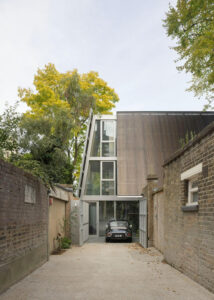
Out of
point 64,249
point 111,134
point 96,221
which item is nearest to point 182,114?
point 111,134

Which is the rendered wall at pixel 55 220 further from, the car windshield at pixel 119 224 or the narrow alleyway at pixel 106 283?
the car windshield at pixel 119 224

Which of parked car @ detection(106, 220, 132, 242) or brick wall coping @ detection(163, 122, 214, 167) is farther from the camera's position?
parked car @ detection(106, 220, 132, 242)

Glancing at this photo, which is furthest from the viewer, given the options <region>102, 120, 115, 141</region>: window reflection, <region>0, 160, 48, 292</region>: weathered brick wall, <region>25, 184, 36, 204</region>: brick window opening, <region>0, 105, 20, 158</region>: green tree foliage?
<region>102, 120, 115, 141</region>: window reflection

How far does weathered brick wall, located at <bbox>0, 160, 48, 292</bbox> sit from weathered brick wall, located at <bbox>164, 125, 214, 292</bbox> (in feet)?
12.8

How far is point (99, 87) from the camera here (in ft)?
98.5

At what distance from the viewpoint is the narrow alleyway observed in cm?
646

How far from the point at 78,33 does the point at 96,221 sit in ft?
43.3

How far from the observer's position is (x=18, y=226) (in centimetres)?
795

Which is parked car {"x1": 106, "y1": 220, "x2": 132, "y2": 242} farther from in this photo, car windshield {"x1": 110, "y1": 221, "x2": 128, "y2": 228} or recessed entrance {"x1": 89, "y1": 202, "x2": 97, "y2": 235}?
recessed entrance {"x1": 89, "y1": 202, "x2": 97, "y2": 235}

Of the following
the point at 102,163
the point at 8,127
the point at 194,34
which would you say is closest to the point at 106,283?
the point at 8,127

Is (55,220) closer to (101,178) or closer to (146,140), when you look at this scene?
(101,178)

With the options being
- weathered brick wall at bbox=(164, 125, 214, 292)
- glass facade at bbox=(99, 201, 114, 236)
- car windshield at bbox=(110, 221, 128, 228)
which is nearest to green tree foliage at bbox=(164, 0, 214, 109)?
weathered brick wall at bbox=(164, 125, 214, 292)

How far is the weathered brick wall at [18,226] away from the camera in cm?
688

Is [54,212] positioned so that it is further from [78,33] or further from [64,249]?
[78,33]
